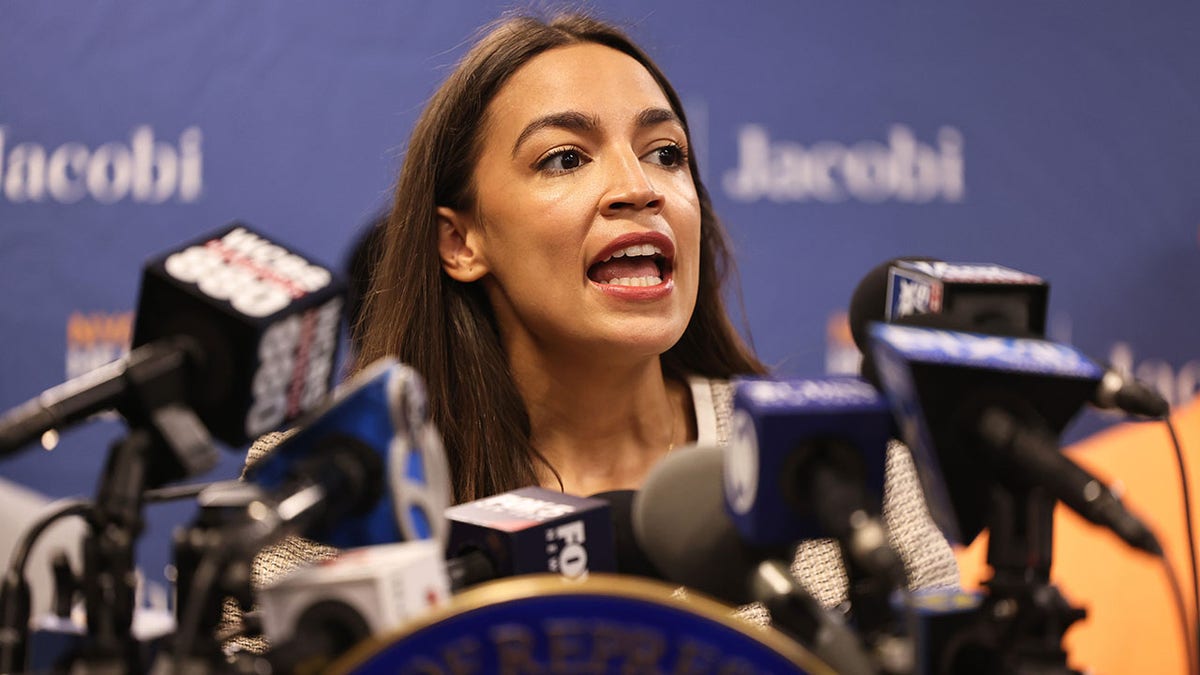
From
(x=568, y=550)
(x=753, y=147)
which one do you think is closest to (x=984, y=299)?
(x=568, y=550)

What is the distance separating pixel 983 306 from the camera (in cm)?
82

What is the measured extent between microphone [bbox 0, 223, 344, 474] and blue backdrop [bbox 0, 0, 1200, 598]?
193cm

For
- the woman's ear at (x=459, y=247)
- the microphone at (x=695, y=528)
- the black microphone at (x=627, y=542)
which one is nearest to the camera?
the microphone at (x=695, y=528)

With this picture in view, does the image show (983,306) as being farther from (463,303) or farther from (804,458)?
(463,303)

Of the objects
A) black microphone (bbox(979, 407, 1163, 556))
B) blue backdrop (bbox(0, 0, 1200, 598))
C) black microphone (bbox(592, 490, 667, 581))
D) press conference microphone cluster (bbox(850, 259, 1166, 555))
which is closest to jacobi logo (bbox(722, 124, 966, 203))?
blue backdrop (bbox(0, 0, 1200, 598))

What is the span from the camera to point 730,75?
270 cm

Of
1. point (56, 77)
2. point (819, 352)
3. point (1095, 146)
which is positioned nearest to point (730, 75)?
point (819, 352)

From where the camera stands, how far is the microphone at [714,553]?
0.68 m

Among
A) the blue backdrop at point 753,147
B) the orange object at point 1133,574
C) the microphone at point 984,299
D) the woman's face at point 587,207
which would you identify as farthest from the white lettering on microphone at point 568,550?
the blue backdrop at point 753,147

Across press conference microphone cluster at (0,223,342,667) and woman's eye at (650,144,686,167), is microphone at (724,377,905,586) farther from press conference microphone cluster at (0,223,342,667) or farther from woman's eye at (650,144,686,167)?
woman's eye at (650,144,686,167)

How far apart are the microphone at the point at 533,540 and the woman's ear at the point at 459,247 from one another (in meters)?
0.77

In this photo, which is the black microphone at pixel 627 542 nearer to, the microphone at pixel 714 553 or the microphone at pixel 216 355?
the microphone at pixel 714 553

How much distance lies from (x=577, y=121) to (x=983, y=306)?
2.69ft

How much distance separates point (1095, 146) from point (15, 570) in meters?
2.45
